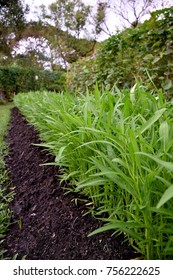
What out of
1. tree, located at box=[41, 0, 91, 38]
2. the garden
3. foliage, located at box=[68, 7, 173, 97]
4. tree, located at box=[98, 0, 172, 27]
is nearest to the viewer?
the garden

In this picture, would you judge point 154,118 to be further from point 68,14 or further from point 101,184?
point 68,14

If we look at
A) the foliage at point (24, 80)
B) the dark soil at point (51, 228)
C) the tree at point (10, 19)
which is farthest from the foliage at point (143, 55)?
the tree at point (10, 19)

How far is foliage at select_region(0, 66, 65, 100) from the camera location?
1127 cm

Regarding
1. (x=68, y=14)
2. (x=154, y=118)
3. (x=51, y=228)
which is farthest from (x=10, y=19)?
(x=154, y=118)

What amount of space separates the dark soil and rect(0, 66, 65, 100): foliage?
955cm

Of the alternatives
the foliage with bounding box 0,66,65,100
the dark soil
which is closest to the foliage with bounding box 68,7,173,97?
the dark soil

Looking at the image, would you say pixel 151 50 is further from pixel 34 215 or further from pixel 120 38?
pixel 34 215

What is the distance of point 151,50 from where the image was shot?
2434 mm

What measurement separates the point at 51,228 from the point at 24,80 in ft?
38.1

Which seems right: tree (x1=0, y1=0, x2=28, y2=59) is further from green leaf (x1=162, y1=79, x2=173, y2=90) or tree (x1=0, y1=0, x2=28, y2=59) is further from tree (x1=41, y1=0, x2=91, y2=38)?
green leaf (x1=162, y1=79, x2=173, y2=90)

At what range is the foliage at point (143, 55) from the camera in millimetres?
2213

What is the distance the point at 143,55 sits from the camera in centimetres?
260

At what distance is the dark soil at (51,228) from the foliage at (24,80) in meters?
9.55
